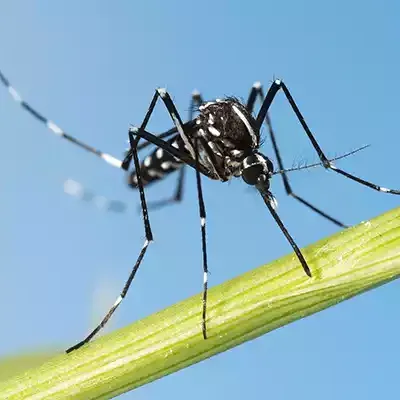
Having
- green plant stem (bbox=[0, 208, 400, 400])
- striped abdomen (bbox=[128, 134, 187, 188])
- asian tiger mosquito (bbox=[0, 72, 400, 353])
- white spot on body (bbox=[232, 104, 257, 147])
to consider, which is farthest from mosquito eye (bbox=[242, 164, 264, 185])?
green plant stem (bbox=[0, 208, 400, 400])

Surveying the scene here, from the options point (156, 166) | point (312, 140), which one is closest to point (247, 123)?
point (312, 140)

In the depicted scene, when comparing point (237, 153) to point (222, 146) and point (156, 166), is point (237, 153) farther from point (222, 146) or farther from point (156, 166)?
point (156, 166)

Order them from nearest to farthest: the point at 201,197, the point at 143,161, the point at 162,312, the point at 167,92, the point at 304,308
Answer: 1. the point at 304,308
2. the point at 162,312
3. the point at 201,197
4. the point at 167,92
5. the point at 143,161

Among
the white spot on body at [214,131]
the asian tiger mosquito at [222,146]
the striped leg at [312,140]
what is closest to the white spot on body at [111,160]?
the asian tiger mosquito at [222,146]

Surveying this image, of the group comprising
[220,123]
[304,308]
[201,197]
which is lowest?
[304,308]

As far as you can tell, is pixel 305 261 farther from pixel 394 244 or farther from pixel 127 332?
pixel 127 332

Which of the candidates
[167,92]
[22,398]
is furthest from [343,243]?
[167,92]

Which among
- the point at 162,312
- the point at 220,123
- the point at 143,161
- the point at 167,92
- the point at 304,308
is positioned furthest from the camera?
the point at 143,161
